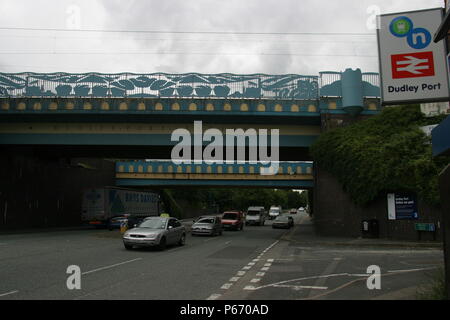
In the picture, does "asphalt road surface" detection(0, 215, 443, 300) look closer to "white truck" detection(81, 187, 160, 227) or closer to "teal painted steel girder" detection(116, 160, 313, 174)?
"white truck" detection(81, 187, 160, 227)

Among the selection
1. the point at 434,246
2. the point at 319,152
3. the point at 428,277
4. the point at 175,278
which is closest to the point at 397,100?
the point at 428,277

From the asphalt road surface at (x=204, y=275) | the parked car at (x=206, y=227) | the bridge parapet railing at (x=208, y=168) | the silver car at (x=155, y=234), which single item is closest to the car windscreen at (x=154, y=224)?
the silver car at (x=155, y=234)

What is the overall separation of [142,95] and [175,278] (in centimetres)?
1805

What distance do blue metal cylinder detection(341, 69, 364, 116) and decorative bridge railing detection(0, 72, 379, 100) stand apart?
0.54 metres

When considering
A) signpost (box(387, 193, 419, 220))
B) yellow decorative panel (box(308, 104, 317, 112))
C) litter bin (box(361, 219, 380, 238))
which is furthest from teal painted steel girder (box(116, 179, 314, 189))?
signpost (box(387, 193, 419, 220))

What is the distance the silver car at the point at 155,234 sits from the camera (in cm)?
1660

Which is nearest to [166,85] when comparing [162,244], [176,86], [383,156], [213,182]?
[176,86]

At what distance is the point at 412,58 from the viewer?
10422 millimetres

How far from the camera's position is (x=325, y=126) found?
26.4 meters

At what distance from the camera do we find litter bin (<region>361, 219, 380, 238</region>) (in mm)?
23438

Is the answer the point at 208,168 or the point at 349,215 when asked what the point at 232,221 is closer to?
the point at 208,168

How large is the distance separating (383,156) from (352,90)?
5.07 meters
